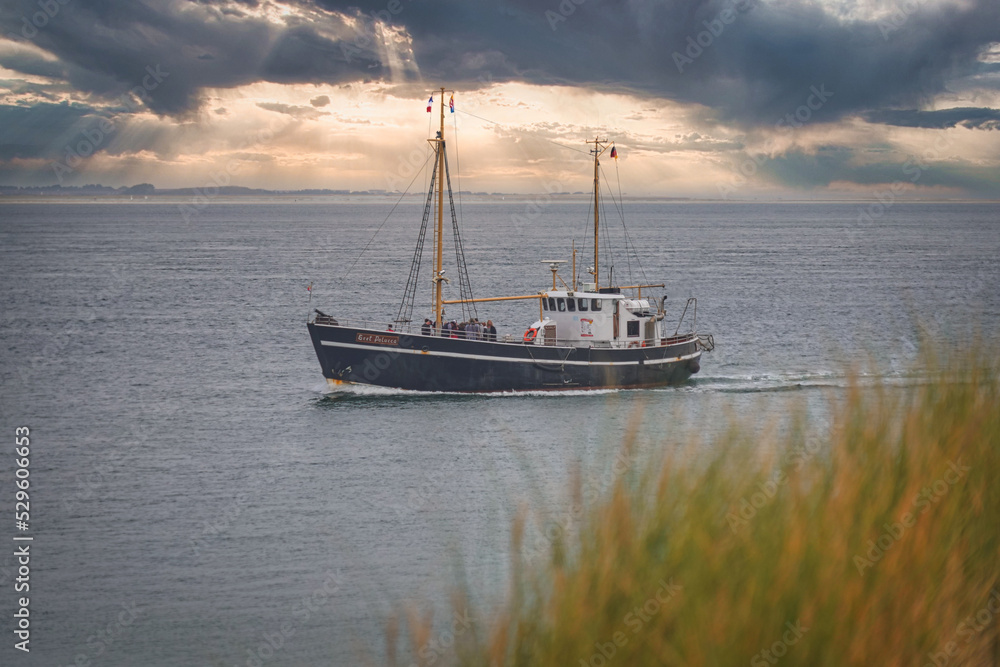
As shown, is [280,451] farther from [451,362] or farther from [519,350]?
[519,350]

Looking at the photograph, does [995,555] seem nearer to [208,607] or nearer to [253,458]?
[208,607]

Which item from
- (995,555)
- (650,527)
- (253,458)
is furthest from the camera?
(253,458)

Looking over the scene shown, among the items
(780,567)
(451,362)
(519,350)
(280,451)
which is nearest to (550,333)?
(519,350)

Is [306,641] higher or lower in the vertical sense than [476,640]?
lower

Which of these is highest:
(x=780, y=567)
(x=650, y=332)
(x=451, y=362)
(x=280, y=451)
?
(x=780, y=567)

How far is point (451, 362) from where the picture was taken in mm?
39031

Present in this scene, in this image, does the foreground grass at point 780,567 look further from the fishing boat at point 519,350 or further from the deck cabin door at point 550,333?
the deck cabin door at point 550,333

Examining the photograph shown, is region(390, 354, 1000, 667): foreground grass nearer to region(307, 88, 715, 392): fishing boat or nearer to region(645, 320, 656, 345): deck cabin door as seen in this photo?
region(307, 88, 715, 392): fishing boat

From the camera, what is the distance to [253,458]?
31.3 meters

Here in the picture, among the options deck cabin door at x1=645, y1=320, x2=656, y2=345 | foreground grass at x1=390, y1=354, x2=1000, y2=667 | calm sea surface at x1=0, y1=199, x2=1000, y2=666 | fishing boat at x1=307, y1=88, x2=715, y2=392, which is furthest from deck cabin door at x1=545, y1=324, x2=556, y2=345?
foreground grass at x1=390, y1=354, x2=1000, y2=667

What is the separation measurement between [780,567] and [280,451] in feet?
96.6

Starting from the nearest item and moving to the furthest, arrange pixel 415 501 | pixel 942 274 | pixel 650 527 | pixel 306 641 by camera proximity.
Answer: pixel 650 527 < pixel 306 641 < pixel 415 501 < pixel 942 274

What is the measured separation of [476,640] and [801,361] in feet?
152

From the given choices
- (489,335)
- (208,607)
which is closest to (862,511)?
(208,607)
